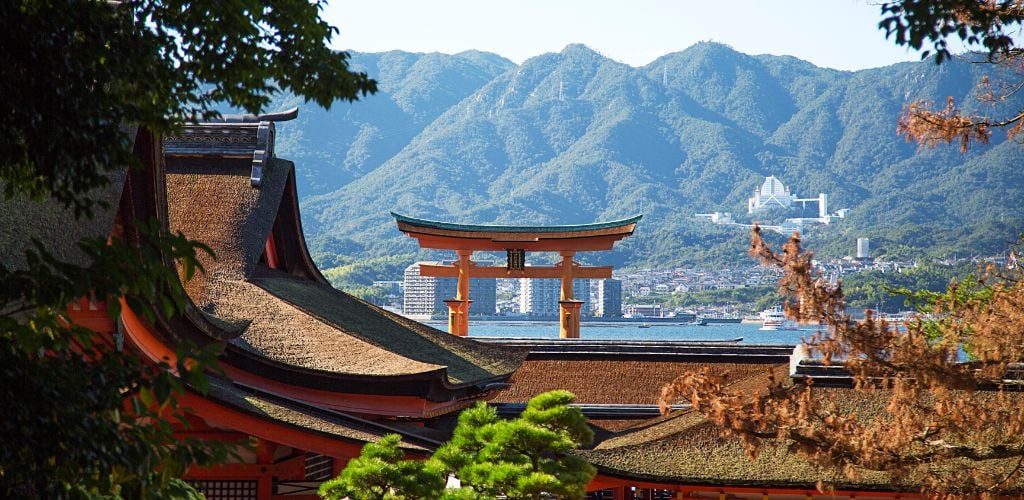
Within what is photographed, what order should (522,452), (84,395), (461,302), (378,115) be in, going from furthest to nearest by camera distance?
(378,115), (461,302), (522,452), (84,395)

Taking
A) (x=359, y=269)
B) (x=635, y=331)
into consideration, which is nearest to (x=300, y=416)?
(x=635, y=331)

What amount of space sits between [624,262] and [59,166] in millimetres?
113925

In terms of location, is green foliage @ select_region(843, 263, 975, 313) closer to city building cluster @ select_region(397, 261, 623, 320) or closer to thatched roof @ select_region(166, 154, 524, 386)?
city building cluster @ select_region(397, 261, 623, 320)

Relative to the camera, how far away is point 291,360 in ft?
33.7

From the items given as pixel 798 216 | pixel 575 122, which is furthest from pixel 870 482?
pixel 575 122

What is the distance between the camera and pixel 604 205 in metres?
124

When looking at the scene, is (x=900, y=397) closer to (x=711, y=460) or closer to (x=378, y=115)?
(x=711, y=460)

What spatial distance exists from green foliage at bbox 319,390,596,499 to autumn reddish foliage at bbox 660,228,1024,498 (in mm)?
1061

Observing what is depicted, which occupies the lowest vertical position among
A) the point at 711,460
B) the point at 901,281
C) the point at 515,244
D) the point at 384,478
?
the point at 901,281

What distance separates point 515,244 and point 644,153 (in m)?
109

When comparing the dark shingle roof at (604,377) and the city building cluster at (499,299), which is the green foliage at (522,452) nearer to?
the dark shingle roof at (604,377)

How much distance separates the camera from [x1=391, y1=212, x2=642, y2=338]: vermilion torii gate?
21359 millimetres

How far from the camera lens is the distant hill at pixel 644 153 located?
110188mm

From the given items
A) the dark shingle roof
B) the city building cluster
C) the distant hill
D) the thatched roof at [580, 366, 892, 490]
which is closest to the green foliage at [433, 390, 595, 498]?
the thatched roof at [580, 366, 892, 490]
